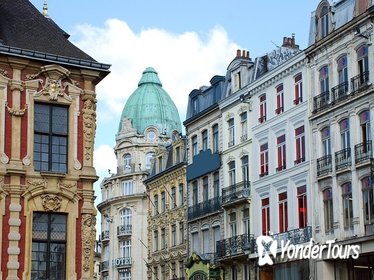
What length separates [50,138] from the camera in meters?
28.1

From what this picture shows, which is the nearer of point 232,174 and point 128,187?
point 232,174

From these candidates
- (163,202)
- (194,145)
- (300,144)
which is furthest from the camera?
(163,202)

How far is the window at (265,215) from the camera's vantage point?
153 feet

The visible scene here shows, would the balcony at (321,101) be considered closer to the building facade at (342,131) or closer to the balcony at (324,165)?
the building facade at (342,131)

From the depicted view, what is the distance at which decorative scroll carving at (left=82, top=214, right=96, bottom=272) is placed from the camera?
1083 inches

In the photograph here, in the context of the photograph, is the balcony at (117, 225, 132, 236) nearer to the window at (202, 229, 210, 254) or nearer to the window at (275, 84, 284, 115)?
the window at (202, 229, 210, 254)

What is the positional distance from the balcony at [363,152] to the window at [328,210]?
9.51 feet

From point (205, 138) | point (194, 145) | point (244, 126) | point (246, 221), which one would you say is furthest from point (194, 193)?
point (244, 126)

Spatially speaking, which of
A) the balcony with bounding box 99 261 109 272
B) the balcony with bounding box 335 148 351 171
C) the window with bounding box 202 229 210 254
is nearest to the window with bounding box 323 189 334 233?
the balcony with bounding box 335 148 351 171

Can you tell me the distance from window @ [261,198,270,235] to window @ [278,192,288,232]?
1.34 meters

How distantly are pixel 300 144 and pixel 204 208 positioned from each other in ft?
40.3

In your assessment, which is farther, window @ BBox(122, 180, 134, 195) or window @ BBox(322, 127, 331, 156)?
window @ BBox(122, 180, 134, 195)

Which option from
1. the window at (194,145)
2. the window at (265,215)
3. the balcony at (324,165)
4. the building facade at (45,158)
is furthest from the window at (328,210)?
the window at (194,145)

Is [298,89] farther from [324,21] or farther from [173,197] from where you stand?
[173,197]
